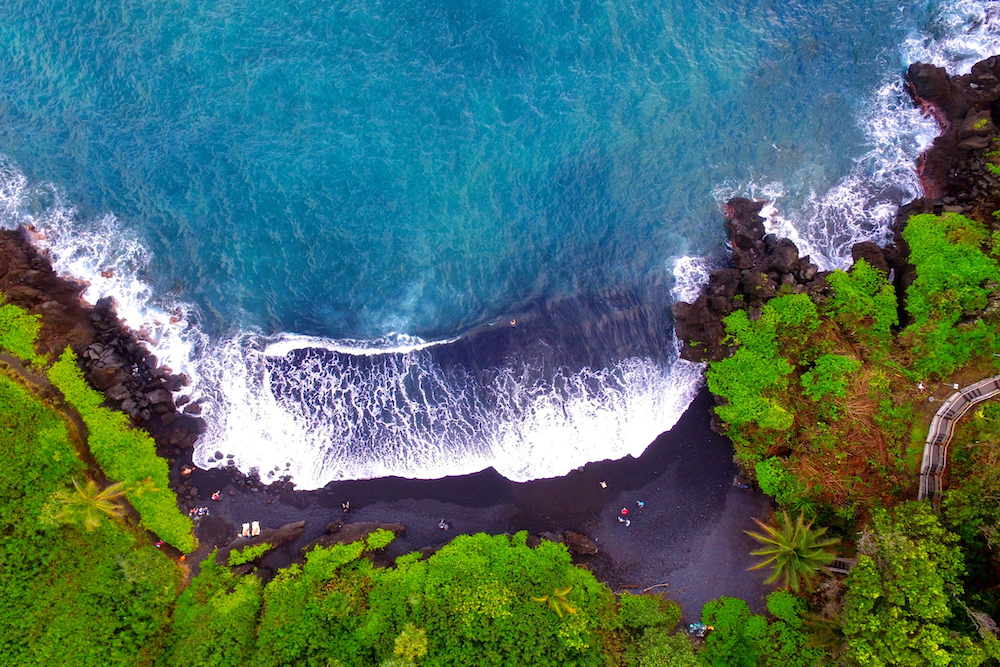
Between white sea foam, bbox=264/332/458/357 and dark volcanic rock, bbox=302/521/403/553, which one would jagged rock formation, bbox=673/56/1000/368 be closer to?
white sea foam, bbox=264/332/458/357

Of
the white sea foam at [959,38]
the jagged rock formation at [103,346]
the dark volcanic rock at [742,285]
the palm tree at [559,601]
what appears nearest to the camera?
the palm tree at [559,601]

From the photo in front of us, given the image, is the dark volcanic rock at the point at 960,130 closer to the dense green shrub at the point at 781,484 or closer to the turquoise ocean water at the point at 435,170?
the turquoise ocean water at the point at 435,170

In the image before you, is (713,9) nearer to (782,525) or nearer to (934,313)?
(934,313)

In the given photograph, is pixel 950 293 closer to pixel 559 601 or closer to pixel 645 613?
pixel 645 613

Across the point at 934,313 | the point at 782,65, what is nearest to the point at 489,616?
the point at 934,313

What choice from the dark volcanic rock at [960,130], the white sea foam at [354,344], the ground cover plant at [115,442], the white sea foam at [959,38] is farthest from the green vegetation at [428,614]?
the white sea foam at [959,38]

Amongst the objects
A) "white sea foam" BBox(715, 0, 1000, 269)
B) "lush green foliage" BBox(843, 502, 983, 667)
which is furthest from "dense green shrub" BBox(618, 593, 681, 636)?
"white sea foam" BBox(715, 0, 1000, 269)
